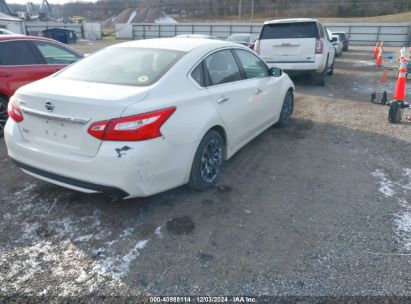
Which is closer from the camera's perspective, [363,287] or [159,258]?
[363,287]

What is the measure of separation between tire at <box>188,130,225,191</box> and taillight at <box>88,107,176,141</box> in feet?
2.51

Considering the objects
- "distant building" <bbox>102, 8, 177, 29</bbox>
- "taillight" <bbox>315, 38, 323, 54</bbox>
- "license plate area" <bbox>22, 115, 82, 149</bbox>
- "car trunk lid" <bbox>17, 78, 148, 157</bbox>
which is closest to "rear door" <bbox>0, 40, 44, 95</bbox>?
Result: "car trunk lid" <bbox>17, 78, 148, 157</bbox>

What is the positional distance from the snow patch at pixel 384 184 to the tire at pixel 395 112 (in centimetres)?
255

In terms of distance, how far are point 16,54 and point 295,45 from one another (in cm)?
704

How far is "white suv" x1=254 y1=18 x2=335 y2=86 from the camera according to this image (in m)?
9.17

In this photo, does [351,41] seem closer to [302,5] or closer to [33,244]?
[33,244]

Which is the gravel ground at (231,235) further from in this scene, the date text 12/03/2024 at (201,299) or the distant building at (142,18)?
the distant building at (142,18)

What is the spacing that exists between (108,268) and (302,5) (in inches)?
3223

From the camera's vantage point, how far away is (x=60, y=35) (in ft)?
108

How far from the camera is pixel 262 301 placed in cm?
227

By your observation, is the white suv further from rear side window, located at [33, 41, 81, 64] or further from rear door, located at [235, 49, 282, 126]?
rear side window, located at [33, 41, 81, 64]

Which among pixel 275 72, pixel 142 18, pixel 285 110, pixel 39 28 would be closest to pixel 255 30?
pixel 39 28

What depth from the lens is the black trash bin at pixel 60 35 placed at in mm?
30919

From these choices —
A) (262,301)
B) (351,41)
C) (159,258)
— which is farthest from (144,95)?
(351,41)
